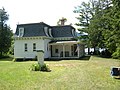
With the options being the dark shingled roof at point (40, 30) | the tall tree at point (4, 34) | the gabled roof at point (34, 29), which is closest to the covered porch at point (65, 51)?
the dark shingled roof at point (40, 30)

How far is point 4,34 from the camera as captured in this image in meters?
48.6

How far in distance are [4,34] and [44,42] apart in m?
15.1

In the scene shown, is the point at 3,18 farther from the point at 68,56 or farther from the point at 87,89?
the point at 87,89

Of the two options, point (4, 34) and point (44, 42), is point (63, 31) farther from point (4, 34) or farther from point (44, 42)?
point (4, 34)

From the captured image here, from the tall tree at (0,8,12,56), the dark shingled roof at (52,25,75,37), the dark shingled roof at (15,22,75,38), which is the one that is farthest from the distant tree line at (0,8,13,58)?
the dark shingled roof at (52,25,75,37)

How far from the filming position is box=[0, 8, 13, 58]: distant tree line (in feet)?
158

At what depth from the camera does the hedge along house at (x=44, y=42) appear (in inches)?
1464

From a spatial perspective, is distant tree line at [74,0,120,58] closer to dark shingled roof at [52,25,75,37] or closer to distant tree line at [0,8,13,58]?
dark shingled roof at [52,25,75,37]

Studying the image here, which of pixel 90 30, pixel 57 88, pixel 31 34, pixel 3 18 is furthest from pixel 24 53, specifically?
pixel 57 88

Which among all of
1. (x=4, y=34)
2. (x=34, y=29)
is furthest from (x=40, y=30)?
(x=4, y=34)

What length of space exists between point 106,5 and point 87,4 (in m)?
5.06

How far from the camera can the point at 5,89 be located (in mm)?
10984

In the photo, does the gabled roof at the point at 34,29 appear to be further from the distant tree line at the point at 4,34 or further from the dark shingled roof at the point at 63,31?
the distant tree line at the point at 4,34

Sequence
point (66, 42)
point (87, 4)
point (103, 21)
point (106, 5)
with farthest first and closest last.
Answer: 1. point (87, 4)
2. point (106, 5)
3. point (103, 21)
4. point (66, 42)
